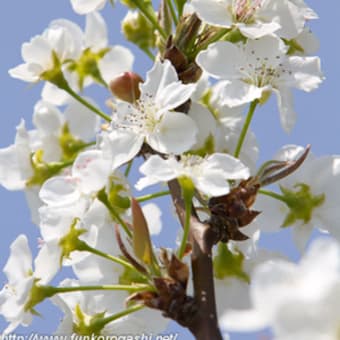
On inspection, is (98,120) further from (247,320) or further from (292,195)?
(247,320)

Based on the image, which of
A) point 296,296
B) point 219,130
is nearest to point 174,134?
point 219,130

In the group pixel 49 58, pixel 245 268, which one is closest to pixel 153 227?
pixel 245 268

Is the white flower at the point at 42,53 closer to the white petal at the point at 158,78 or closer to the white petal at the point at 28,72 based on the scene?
the white petal at the point at 28,72

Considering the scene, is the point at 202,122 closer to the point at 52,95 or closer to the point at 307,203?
the point at 307,203

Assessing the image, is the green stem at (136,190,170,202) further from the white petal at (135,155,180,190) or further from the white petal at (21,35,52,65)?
the white petal at (21,35,52,65)

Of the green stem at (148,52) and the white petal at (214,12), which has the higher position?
the white petal at (214,12)

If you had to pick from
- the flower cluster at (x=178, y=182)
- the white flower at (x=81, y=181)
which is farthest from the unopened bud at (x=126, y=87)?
the white flower at (x=81, y=181)

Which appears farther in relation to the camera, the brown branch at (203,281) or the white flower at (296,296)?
the brown branch at (203,281)
